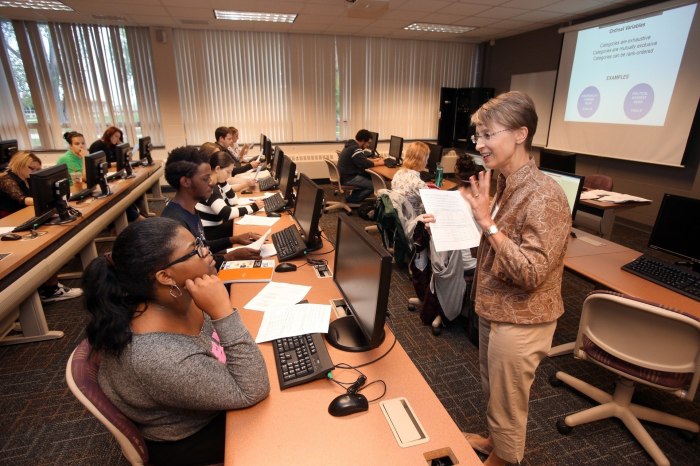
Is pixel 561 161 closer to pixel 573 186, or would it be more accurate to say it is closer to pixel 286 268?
pixel 573 186

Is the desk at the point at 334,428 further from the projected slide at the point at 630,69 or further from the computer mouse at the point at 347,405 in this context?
the projected slide at the point at 630,69

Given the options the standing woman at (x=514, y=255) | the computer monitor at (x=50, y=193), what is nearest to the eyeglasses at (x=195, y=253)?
the standing woman at (x=514, y=255)

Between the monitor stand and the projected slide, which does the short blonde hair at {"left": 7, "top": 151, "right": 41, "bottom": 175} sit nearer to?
the monitor stand

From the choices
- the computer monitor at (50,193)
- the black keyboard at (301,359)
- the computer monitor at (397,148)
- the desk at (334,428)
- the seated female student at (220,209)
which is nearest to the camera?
the desk at (334,428)

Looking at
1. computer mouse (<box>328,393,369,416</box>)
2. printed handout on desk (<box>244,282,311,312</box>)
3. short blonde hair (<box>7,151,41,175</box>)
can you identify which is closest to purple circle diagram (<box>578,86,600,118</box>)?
printed handout on desk (<box>244,282,311,312</box>)

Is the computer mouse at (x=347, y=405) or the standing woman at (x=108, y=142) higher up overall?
the standing woman at (x=108, y=142)

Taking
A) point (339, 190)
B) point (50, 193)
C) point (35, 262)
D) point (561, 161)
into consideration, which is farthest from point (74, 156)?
point (561, 161)

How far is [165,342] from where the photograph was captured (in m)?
0.96

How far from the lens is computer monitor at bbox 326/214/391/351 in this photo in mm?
1061

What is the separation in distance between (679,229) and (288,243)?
2.24 meters

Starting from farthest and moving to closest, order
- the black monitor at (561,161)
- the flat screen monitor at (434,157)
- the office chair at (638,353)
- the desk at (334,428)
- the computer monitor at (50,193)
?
the flat screen monitor at (434,157) → the black monitor at (561,161) → the computer monitor at (50,193) → the office chair at (638,353) → the desk at (334,428)

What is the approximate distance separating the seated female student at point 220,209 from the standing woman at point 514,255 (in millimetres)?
2054

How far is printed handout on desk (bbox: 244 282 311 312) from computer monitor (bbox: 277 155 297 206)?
4.17ft

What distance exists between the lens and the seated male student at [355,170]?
5.32 m
